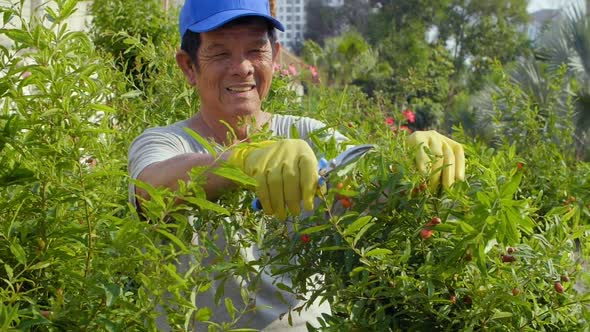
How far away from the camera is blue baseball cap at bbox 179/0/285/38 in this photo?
2.11m

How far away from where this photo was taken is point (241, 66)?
A: 2199 mm

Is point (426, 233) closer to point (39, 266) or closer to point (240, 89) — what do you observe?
point (39, 266)

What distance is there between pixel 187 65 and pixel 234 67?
0.20 meters

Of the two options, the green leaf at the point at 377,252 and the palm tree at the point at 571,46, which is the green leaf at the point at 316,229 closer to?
the green leaf at the point at 377,252

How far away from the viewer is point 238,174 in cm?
130

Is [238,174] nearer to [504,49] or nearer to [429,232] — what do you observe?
[429,232]

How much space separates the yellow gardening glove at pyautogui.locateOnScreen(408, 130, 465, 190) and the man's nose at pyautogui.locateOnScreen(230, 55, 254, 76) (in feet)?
2.18

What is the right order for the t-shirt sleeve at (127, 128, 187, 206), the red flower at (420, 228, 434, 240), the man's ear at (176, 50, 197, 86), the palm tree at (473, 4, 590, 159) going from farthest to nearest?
the palm tree at (473, 4, 590, 159) < the man's ear at (176, 50, 197, 86) < the t-shirt sleeve at (127, 128, 187, 206) < the red flower at (420, 228, 434, 240)

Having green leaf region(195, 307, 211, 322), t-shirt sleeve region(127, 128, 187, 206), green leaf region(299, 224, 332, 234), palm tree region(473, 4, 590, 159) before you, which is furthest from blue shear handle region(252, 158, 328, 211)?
palm tree region(473, 4, 590, 159)

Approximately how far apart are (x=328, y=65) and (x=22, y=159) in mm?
27277

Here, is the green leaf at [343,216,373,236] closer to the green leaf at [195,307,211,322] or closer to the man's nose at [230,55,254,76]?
the green leaf at [195,307,211,322]

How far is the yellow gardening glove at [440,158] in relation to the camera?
1.44m

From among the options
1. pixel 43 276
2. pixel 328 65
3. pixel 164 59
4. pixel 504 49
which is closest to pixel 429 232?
pixel 43 276

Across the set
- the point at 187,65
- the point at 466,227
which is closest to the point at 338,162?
the point at 466,227
